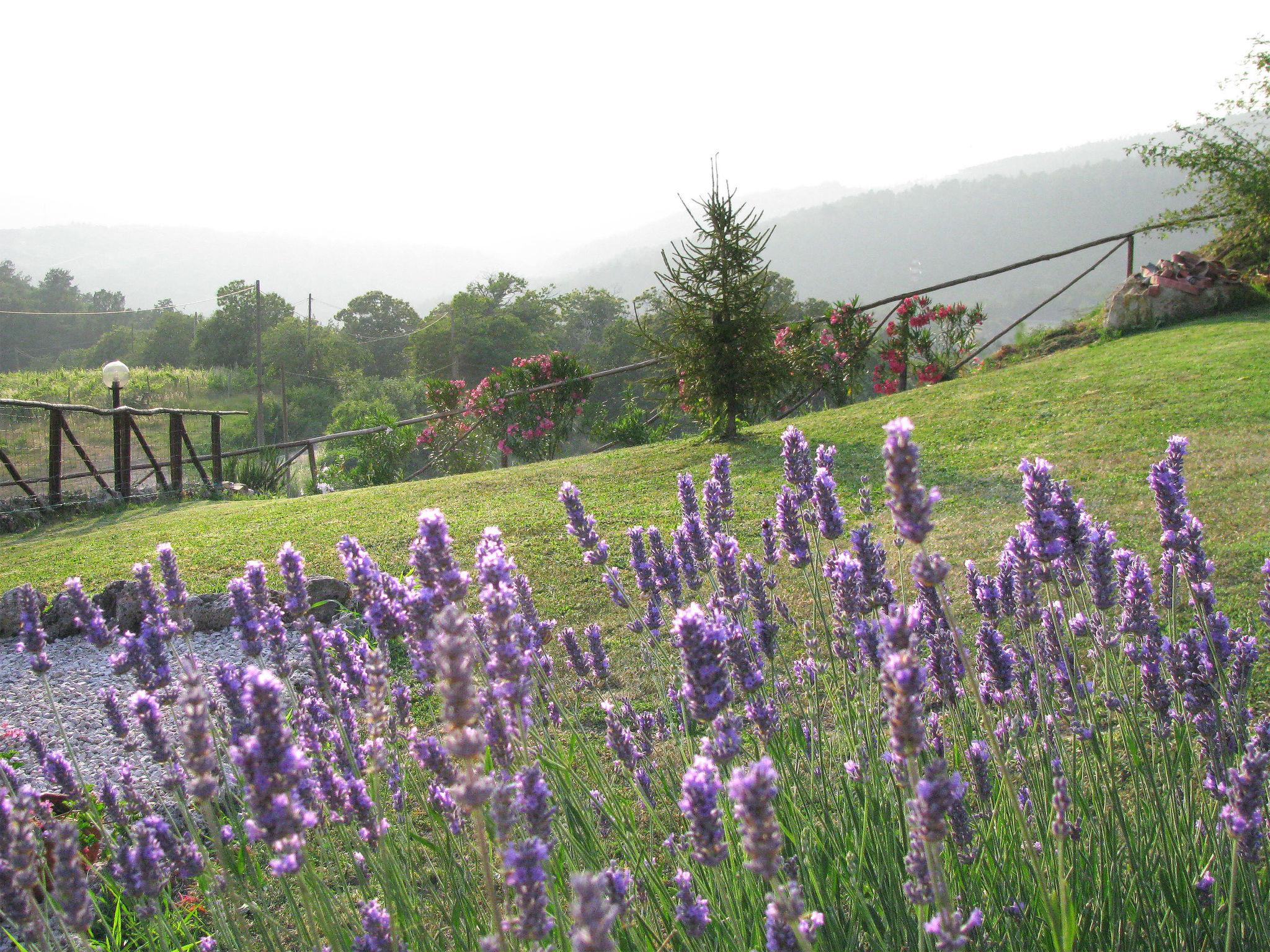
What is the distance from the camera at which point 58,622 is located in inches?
229

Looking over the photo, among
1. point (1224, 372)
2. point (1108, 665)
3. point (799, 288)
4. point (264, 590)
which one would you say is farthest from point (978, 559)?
point (799, 288)

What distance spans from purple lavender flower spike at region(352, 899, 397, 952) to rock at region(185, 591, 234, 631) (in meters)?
4.82

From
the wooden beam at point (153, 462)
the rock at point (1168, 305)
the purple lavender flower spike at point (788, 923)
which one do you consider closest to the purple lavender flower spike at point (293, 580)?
the purple lavender flower spike at point (788, 923)

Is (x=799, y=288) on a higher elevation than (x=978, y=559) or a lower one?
higher

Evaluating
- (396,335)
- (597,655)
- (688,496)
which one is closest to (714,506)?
(688,496)

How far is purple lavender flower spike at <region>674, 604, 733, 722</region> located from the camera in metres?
1.30

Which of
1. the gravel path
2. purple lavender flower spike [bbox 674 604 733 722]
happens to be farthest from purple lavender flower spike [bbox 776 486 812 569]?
the gravel path

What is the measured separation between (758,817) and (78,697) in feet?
17.5

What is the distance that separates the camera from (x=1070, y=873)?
1.71 m

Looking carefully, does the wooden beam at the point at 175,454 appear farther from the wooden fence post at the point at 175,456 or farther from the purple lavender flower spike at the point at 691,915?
the purple lavender flower spike at the point at 691,915

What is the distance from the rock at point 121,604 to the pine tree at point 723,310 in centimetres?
619

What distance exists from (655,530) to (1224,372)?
878 cm

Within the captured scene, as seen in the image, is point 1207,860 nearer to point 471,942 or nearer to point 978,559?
point 471,942

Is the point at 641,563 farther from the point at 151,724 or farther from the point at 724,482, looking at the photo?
the point at 151,724
